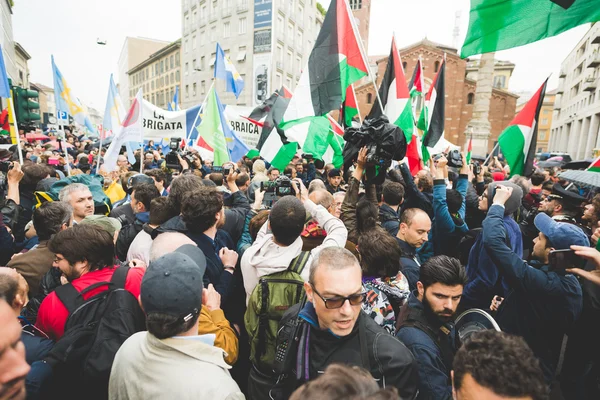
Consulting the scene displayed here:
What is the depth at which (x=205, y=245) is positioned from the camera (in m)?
2.55

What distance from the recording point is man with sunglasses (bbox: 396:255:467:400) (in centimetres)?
158

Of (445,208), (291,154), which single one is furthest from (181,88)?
(445,208)

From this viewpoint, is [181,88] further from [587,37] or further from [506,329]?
[587,37]

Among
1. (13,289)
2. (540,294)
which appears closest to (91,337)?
(13,289)

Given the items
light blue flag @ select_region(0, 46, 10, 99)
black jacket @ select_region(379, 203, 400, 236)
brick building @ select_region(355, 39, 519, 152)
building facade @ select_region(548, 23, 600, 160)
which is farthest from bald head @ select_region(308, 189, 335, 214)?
building facade @ select_region(548, 23, 600, 160)

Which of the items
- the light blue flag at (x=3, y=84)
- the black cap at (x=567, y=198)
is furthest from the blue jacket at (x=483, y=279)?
the light blue flag at (x=3, y=84)

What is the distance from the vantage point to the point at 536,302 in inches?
83.3

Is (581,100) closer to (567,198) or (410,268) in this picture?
(567,198)

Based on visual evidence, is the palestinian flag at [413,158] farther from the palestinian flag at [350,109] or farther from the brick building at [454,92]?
the brick building at [454,92]

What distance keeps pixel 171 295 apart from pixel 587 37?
5571 cm

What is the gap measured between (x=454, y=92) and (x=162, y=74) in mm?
38823

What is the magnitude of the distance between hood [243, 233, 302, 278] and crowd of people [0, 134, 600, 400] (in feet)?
0.04

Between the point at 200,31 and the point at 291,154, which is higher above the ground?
the point at 200,31

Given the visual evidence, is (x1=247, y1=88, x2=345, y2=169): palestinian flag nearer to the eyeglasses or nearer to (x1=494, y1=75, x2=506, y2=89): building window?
the eyeglasses
